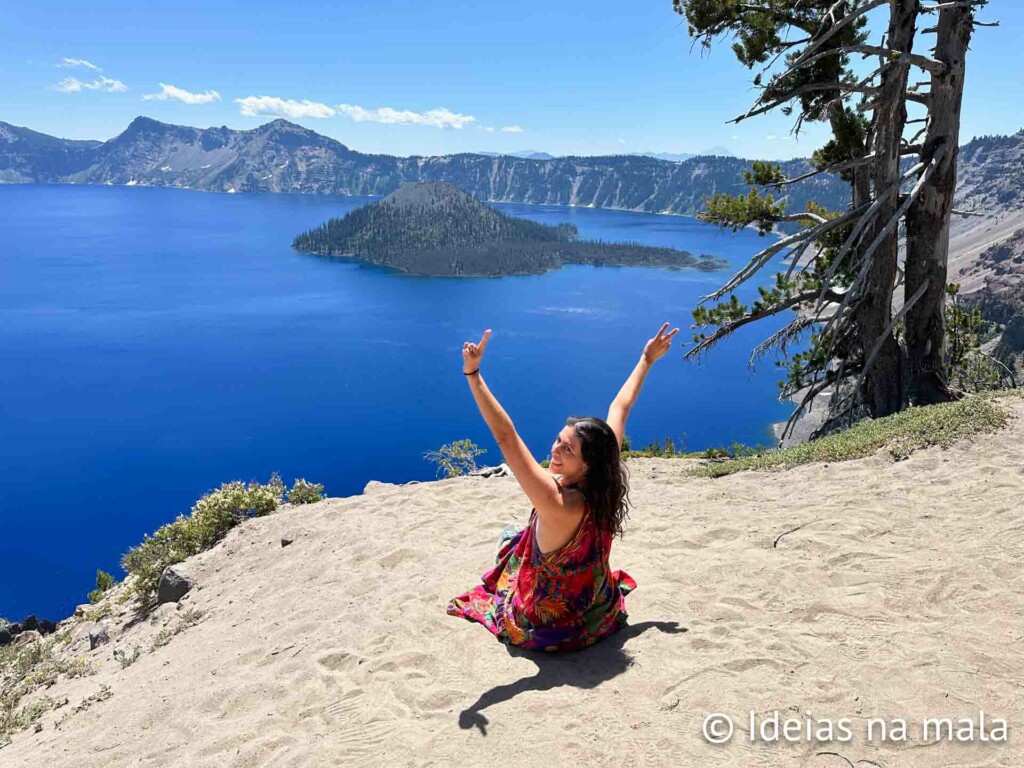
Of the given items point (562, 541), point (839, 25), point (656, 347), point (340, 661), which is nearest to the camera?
point (562, 541)

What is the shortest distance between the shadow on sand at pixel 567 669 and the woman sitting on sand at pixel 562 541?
8 cm

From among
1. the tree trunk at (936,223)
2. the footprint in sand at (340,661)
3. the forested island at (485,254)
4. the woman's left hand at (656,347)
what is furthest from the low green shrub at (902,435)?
the forested island at (485,254)

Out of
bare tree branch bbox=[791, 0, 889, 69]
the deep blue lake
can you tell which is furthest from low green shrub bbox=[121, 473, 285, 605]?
the deep blue lake

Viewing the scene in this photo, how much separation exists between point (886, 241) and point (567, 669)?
12.4 m

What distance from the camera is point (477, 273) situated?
541 feet

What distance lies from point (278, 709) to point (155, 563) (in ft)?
25.6

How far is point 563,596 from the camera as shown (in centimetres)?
516

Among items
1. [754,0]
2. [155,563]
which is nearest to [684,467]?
[155,563]

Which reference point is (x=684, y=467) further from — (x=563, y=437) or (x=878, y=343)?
(x=563, y=437)

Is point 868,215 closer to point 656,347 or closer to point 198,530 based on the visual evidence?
point 656,347

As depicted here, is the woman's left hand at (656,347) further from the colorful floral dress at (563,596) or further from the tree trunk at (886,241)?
the tree trunk at (886,241)

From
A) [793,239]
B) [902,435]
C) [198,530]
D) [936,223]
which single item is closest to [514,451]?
[902,435]

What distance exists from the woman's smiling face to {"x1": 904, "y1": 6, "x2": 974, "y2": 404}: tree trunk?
40.2 feet

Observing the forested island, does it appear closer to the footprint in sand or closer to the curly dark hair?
the footprint in sand
